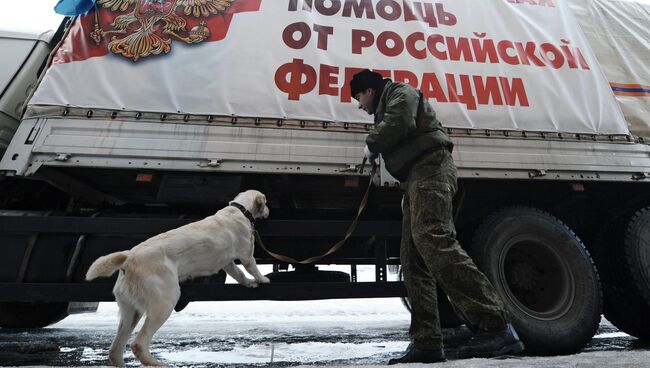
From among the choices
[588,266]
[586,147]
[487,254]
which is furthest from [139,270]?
[586,147]

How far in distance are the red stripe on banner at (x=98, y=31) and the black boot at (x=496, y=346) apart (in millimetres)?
2937

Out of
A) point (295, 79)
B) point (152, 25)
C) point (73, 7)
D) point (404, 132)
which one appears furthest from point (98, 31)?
point (404, 132)

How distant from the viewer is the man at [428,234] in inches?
81.6

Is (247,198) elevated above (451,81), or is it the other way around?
(451,81)

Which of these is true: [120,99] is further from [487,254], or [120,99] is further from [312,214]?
[487,254]

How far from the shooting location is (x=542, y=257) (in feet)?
10.2

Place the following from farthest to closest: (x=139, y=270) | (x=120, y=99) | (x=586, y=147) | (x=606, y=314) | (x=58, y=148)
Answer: (x=606, y=314)
(x=586, y=147)
(x=120, y=99)
(x=58, y=148)
(x=139, y=270)

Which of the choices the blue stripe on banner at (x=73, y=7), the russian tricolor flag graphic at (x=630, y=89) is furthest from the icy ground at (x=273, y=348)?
the blue stripe on banner at (x=73, y=7)

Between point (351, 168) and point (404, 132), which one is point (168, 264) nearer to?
point (351, 168)

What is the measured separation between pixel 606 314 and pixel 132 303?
4213 mm

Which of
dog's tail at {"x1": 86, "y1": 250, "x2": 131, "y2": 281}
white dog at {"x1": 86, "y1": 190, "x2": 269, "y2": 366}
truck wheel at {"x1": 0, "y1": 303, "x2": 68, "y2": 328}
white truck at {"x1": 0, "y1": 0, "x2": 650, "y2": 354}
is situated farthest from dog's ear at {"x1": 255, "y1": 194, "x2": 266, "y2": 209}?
truck wheel at {"x1": 0, "y1": 303, "x2": 68, "y2": 328}

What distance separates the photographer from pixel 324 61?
3000mm

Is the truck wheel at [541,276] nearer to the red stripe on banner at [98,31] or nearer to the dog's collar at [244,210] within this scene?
the dog's collar at [244,210]

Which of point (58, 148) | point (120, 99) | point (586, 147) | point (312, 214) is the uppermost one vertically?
point (120, 99)
